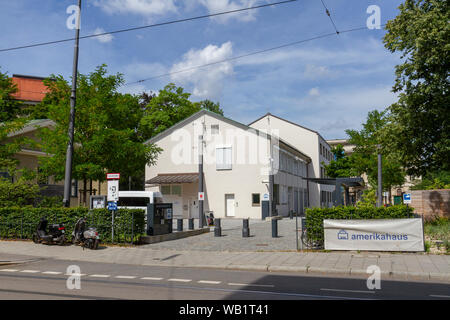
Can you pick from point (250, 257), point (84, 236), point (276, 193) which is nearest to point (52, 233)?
point (84, 236)

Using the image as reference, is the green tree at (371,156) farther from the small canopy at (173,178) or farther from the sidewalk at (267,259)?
the sidewalk at (267,259)

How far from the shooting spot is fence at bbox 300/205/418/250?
45.3 feet

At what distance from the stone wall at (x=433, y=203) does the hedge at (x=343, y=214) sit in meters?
9.15

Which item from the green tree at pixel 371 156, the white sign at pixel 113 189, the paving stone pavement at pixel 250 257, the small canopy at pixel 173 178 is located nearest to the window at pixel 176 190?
the small canopy at pixel 173 178

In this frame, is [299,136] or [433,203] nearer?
[433,203]

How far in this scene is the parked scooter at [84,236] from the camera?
603 inches

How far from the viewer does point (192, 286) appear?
8633 millimetres

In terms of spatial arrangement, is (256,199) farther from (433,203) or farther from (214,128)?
(433,203)

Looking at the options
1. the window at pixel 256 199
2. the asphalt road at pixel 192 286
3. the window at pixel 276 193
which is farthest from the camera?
the window at pixel 276 193

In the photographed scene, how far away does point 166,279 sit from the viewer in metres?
9.60

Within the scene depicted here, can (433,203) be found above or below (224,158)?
below

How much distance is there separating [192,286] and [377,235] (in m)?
7.43
